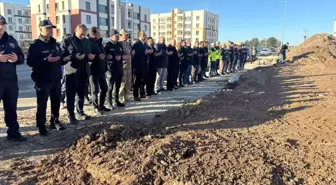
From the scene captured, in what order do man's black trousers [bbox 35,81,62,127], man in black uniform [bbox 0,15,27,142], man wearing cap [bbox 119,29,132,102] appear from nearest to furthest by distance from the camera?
man in black uniform [bbox 0,15,27,142], man's black trousers [bbox 35,81,62,127], man wearing cap [bbox 119,29,132,102]

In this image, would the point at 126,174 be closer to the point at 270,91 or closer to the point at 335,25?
the point at 270,91

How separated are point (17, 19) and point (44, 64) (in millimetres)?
90152

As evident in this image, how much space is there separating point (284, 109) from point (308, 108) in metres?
0.55

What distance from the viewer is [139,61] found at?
7809mm

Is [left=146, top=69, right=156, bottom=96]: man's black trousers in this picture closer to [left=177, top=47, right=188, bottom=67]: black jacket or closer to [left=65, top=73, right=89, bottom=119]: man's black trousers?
[left=177, top=47, right=188, bottom=67]: black jacket

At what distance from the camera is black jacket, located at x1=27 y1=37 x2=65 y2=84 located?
460cm

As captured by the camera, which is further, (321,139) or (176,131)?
(176,131)

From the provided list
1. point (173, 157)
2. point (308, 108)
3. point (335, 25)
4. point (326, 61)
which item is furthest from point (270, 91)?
point (335, 25)

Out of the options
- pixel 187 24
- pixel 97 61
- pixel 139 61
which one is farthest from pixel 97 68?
pixel 187 24

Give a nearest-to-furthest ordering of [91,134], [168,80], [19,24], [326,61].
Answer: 1. [91,134]
2. [168,80]
3. [326,61]
4. [19,24]

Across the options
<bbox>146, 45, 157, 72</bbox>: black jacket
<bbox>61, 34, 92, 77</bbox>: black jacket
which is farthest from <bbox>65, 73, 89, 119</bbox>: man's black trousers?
<bbox>146, 45, 157, 72</bbox>: black jacket

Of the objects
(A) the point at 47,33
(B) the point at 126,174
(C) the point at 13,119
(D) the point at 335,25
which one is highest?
(D) the point at 335,25

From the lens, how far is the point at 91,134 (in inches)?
176

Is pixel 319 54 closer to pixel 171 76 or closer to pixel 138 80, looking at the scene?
pixel 171 76
